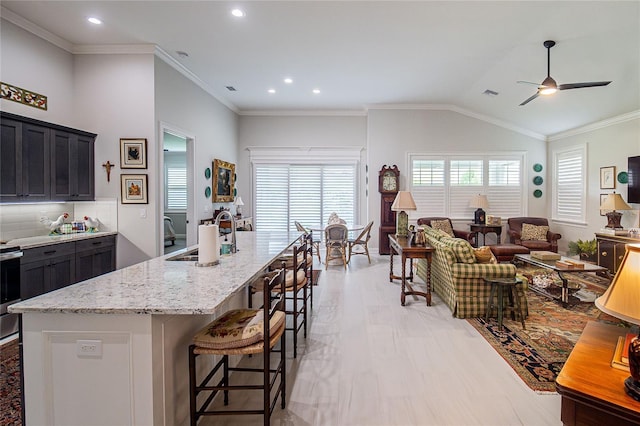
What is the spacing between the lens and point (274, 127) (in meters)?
8.42

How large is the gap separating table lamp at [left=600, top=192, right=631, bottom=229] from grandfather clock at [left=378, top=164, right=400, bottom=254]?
3.77 meters

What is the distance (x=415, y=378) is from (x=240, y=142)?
7.14 m

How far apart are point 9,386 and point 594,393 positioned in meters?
3.58

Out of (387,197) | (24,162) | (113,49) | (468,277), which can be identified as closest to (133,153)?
(24,162)

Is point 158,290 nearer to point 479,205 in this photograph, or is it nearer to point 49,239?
point 49,239

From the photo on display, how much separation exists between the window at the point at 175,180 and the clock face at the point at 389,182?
235 inches

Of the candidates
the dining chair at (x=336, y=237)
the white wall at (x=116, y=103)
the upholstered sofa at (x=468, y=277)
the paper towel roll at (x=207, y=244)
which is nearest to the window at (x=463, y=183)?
the dining chair at (x=336, y=237)

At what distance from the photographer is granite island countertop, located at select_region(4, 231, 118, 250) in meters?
3.47

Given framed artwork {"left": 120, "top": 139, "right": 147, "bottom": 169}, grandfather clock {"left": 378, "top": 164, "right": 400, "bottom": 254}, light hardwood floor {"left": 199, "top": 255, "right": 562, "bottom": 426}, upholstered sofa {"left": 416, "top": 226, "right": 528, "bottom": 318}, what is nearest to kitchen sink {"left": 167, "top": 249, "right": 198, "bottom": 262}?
light hardwood floor {"left": 199, "top": 255, "right": 562, "bottom": 426}

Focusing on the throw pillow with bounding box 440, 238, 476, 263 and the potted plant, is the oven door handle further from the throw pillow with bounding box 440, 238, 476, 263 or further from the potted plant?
the potted plant

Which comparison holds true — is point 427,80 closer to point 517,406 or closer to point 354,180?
point 354,180

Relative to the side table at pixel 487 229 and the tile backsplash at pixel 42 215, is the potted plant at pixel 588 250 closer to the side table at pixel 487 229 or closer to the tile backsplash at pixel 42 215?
the side table at pixel 487 229

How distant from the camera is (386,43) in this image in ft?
15.3

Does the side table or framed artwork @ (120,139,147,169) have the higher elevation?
framed artwork @ (120,139,147,169)
